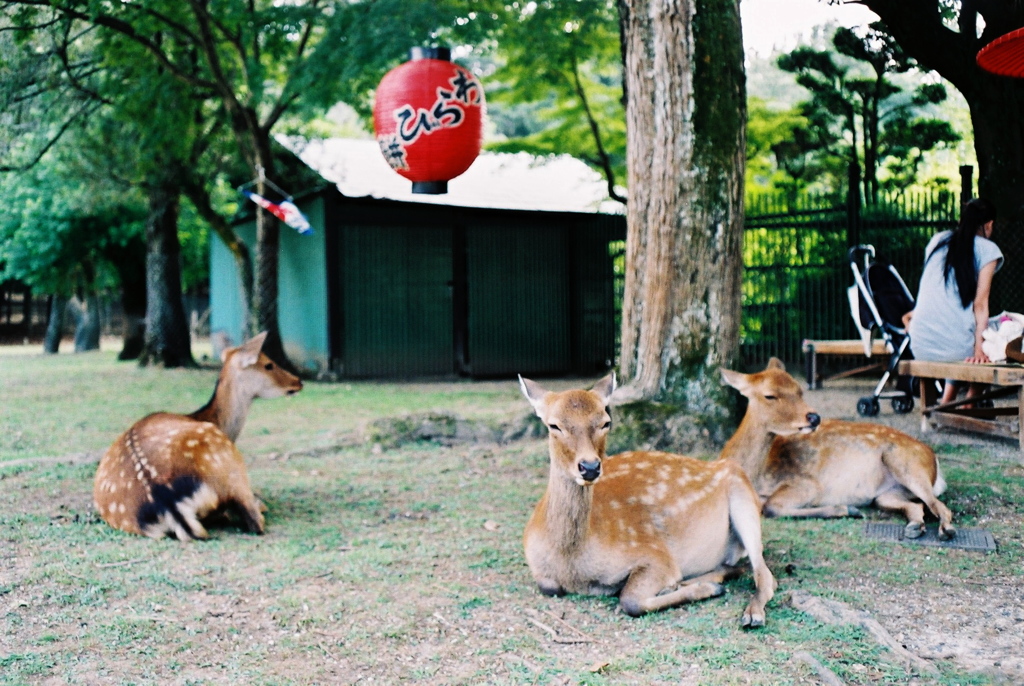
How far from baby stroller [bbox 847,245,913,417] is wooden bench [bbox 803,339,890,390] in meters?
0.30

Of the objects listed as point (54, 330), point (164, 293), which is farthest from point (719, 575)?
point (54, 330)

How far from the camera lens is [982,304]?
20.9 feet

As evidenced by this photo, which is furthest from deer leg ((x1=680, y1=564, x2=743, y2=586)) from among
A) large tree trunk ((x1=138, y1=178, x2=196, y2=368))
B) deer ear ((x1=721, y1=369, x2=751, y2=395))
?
large tree trunk ((x1=138, y1=178, x2=196, y2=368))

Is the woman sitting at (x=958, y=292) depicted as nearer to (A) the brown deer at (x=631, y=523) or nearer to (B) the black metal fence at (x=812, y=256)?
(A) the brown deer at (x=631, y=523)

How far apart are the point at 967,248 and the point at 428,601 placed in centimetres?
455

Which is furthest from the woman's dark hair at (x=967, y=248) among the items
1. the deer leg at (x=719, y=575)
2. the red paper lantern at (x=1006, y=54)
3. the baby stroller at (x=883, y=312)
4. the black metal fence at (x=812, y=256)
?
the black metal fence at (x=812, y=256)

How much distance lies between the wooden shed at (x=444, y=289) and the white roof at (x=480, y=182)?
20cm

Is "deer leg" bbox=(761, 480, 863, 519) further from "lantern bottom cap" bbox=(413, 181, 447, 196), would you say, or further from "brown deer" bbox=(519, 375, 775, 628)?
"lantern bottom cap" bbox=(413, 181, 447, 196)

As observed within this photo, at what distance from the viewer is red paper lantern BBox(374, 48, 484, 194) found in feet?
16.1

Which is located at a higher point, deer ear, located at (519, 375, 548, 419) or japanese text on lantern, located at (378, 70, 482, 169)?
japanese text on lantern, located at (378, 70, 482, 169)

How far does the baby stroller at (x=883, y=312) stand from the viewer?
803 centimetres

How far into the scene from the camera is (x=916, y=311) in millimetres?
6902

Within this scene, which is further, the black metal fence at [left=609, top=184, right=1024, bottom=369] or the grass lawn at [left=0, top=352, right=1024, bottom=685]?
the black metal fence at [left=609, top=184, right=1024, bottom=369]

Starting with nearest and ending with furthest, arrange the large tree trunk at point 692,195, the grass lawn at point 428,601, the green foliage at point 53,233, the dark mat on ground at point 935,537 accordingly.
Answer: the grass lawn at point 428,601
the dark mat on ground at point 935,537
the large tree trunk at point 692,195
the green foliage at point 53,233
